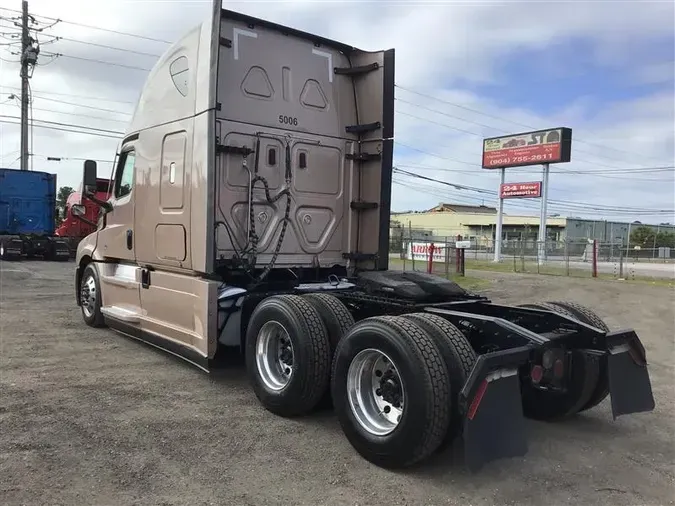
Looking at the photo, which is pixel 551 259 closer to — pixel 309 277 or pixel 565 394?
pixel 309 277

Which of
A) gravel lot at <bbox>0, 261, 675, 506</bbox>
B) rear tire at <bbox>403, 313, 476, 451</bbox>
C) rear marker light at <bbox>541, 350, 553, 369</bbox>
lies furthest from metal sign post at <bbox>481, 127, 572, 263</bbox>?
rear tire at <bbox>403, 313, 476, 451</bbox>

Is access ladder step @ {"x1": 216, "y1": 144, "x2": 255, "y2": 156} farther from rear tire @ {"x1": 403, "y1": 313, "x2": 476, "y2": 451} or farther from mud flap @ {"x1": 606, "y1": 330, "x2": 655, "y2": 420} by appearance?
mud flap @ {"x1": 606, "y1": 330, "x2": 655, "y2": 420}

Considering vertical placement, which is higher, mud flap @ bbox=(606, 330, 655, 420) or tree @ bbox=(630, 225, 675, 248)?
tree @ bbox=(630, 225, 675, 248)

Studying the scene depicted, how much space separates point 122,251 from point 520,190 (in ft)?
127

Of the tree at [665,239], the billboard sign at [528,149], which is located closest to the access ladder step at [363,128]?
the billboard sign at [528,149]

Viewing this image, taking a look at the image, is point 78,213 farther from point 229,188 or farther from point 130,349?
point 229,188

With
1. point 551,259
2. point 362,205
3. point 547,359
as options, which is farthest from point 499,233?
point 547,359

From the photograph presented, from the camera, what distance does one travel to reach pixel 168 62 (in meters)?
6.52

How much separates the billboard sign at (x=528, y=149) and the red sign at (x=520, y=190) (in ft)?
5.19

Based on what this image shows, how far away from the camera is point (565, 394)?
4.67 m

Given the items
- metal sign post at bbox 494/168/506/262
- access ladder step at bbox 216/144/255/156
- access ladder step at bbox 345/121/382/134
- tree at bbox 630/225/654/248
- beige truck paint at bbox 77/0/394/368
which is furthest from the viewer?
tree at bbox 630/225/654/248

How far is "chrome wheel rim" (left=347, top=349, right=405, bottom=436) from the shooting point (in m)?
4.06

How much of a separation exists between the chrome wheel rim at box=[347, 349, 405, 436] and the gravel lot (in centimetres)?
29

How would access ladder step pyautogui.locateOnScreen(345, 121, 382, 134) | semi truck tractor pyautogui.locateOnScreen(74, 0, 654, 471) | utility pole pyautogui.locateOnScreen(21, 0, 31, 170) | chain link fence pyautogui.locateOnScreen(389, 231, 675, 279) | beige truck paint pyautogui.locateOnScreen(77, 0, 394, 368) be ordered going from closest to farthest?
1. semi truck tractor pyautogui.locateOnScreen(74, 0, 654, 471)
2. beige truck paint pyautogui.locateOnScreen(77, 0, 394, 368)
3. access ladder step pyautogui.locateOnScreen(345, 121, 382, 134)
4. chain link fence pyautogui.locateOnScreen(389, 231, 675, 279)
5. utility pole pyautogui.locateOnScreen(21, 0, 31, 170)
